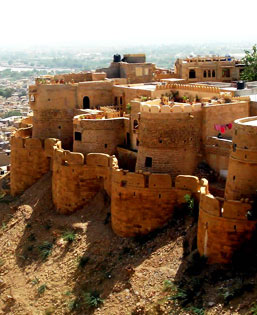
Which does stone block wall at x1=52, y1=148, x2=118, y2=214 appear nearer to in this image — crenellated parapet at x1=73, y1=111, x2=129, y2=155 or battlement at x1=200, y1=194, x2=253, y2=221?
crenellated parapet at x1=73, y1=111, x2=129, y2=155

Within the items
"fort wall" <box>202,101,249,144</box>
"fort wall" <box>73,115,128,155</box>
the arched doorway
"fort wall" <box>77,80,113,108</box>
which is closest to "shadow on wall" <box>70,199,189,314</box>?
"fort wall" <box>202,101,249,144</box>

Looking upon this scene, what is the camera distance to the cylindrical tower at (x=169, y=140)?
1082 inches

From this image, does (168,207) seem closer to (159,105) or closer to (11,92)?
(159,105)

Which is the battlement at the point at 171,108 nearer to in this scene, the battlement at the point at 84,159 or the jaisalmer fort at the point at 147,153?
the jaisalmer fort at the point at 147,153

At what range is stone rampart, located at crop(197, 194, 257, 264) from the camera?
22.2m

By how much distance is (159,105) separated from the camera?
28.1m

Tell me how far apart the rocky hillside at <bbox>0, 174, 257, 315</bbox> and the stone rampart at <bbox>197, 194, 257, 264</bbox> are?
0.49 m

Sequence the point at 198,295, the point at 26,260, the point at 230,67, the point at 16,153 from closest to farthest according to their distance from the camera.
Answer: the point at 198,295
the point at 26,260
the point at 16,153
the point at 230,67

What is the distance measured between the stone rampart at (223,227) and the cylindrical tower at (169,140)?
466 centimetres

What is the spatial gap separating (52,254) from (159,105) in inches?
311

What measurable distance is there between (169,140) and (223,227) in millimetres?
6082

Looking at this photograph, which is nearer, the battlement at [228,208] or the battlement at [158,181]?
the battlement at [228,208]

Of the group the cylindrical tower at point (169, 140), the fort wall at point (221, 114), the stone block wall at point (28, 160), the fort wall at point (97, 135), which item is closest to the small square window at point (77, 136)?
the fort wall at point (97, 135)

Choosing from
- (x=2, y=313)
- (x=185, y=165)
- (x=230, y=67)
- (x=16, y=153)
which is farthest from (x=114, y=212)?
(x=230, y=67)
